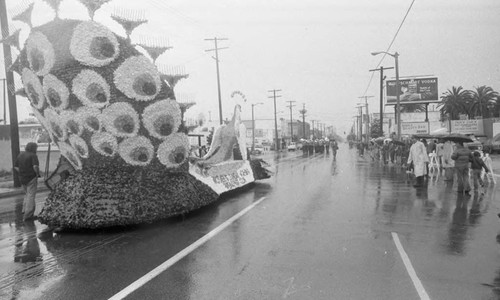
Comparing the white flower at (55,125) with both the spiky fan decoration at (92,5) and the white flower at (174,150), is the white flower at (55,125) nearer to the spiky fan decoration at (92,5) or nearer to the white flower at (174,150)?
the white flower at (174,150)

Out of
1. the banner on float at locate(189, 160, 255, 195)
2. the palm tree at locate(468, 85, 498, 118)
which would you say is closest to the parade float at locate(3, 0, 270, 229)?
the banner on float at locate(189, 160, 255, 195)

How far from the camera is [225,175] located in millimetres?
12531

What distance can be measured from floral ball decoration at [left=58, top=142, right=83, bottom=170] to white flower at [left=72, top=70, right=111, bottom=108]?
129 cm

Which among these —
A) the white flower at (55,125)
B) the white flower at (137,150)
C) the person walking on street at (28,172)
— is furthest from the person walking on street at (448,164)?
the person walking on street at (28,172)

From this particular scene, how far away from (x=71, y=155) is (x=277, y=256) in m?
5.07

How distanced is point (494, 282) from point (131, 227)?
588 centimetres

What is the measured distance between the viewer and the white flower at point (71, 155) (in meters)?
8.32

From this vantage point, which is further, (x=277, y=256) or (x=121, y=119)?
(x=121, y=119)

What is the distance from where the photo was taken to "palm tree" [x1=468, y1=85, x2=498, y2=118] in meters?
62.0

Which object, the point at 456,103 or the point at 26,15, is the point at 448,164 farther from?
the point at 456,103

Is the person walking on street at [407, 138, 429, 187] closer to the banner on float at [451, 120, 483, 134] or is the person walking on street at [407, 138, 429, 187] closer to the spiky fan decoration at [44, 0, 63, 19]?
the spiky fan decoration at [44, 0, 63, 19]

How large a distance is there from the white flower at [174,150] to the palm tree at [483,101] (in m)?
64.6

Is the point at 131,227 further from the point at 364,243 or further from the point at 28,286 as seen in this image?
the point at 364,243

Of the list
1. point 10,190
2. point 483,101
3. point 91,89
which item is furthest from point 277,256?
point 483,101
